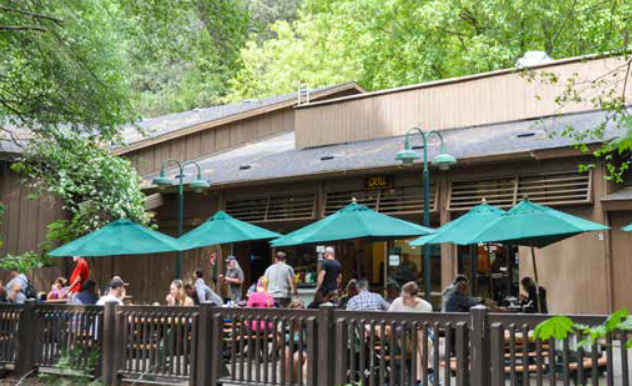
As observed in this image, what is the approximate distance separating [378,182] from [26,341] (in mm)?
8990

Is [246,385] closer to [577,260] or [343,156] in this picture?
[577,260]

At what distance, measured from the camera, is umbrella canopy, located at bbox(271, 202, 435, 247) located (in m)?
11.9

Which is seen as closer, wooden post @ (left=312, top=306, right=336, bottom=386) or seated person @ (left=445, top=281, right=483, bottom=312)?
wooden post @ (left=312, top=306, right=336, bottom=386)

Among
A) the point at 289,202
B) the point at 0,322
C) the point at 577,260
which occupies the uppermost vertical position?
the point at 289,202

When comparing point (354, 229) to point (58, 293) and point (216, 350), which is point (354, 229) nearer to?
point (216, 350)

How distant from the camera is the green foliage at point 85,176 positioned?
14219mm

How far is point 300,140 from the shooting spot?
23031mm

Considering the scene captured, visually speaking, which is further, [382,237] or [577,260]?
→ [577,260]

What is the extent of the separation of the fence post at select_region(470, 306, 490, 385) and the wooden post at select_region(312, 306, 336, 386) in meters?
1.63

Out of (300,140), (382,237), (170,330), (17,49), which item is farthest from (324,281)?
(300,140)

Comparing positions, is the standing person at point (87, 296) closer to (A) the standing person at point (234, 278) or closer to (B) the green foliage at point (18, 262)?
(B) the green foliage at point (18, 262)

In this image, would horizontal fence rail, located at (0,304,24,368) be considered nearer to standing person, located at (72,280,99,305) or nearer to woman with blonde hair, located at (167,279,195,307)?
standing person, located at (72,280,99,305)

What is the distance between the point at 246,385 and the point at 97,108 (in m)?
6.70

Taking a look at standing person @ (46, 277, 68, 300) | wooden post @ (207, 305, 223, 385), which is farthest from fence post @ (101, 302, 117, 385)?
standing person @ (46, 277, 68, 300)
